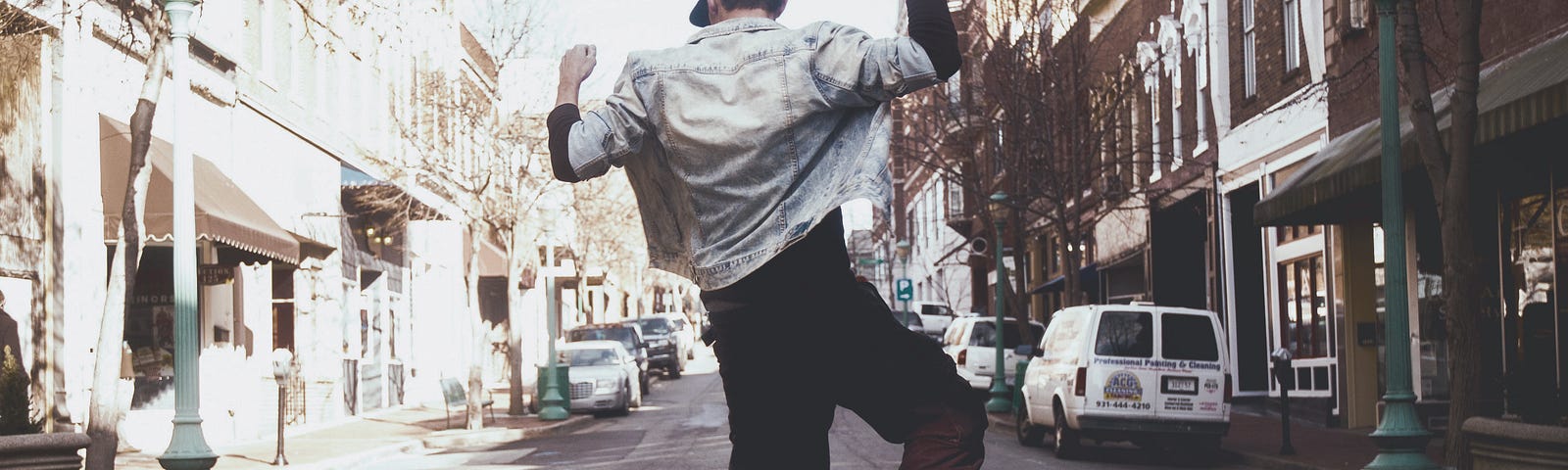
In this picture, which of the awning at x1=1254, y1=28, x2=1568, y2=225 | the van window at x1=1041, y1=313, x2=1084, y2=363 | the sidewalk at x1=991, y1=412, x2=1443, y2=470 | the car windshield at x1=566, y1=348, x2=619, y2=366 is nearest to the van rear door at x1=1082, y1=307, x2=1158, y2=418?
the van window at x1=1041, y1=313, x2=1084, y2=363

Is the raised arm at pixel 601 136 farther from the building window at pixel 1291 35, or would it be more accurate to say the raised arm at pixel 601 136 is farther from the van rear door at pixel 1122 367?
the building window at pixel 1291 35

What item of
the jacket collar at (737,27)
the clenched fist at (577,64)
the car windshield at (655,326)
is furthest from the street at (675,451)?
the car windshield at (655,326)

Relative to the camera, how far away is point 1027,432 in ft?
61.8

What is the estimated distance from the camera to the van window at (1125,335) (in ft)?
54.5

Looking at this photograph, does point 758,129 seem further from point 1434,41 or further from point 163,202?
point 163,202

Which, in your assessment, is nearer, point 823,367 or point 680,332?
point 823,367

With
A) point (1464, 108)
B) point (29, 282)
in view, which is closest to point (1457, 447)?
point (1464, 108)

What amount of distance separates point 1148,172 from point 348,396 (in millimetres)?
14457

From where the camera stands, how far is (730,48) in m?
3.36

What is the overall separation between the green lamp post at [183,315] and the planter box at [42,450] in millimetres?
3389

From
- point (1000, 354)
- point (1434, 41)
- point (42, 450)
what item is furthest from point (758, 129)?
point (1000, 354)

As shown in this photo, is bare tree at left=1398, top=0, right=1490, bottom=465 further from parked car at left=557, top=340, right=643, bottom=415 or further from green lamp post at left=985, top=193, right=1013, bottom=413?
parked car at left=557, top=340, right=643, bottom=415

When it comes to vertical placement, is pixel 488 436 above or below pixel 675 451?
below

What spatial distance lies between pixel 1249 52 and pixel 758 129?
22.9 meters
